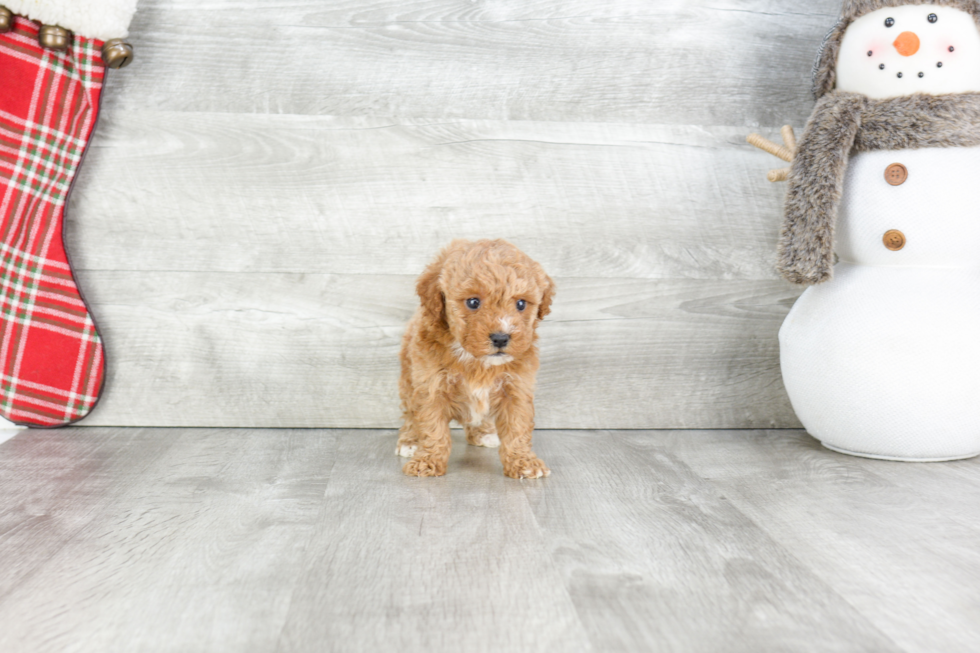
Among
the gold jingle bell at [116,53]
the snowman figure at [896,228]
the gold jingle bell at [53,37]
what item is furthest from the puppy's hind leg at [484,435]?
the gold jingle bell at [53,37]

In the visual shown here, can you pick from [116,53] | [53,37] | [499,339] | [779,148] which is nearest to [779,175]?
[779,148]

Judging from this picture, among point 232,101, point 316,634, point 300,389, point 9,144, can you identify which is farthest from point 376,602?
point 9,144

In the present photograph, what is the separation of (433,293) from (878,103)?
98 cm

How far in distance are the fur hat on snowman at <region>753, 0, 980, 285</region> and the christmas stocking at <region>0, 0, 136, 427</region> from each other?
1500mm

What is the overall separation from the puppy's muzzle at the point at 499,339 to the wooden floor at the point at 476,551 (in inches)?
11.0

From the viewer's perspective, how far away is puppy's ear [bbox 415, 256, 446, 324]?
140cm

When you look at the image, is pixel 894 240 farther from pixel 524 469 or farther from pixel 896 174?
pixel 524 469

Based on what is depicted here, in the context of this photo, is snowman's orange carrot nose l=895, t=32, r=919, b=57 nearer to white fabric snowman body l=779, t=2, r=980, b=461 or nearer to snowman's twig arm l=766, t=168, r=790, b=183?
white fabric snowman body l=779, t=2, r=980, b=461

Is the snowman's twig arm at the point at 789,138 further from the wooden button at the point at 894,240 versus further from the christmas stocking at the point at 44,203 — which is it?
the christmas stocking at the point at 44,203

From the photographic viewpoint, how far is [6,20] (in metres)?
1.60

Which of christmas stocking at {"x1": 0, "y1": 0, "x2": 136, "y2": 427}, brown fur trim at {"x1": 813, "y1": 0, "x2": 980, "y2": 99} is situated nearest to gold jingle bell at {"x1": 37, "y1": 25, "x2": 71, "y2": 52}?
christmas stocking at {"x1": 0, "y1": 0, "x2": 136, "y2": 427}

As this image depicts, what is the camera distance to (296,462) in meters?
1.56

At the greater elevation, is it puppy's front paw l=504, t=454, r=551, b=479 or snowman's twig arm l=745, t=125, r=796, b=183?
snowman's twig arm l=745, t=125, r=796, b=183

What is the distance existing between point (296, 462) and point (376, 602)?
0.66 meters
